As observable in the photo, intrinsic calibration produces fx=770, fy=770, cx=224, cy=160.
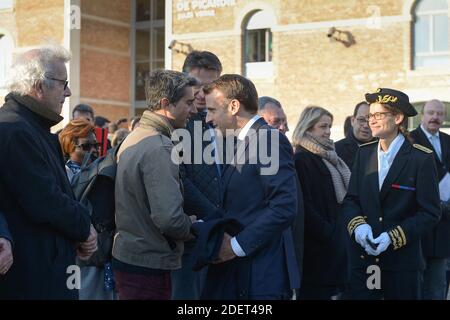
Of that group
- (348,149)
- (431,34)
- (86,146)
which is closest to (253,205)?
(86,146)

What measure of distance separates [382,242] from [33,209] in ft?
8.76

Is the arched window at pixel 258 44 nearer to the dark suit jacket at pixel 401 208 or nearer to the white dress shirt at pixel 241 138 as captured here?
the dark suit jacket at pixel 401 208

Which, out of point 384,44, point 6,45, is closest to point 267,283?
point 384,44

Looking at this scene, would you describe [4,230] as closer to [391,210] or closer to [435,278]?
[391,210]

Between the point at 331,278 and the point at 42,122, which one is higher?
the point at 42,122

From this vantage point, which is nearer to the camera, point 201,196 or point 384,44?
point 201,196

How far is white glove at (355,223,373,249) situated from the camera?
570 cm

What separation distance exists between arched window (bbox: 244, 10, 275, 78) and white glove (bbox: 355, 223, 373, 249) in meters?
21.5

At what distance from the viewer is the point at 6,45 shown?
34.3m

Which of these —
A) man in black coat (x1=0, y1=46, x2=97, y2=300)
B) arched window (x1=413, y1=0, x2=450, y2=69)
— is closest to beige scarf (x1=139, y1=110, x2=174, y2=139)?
man in black coat (x1=0, y1=46, x2=97, y2=300)

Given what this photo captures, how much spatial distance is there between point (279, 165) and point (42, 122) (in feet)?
4.60

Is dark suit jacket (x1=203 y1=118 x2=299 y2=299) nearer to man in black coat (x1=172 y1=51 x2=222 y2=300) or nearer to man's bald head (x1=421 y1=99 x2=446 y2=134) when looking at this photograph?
man in black coat (x1=172 y1=51 x2=222 y2=300)

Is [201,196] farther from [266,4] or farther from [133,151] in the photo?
[266,4]

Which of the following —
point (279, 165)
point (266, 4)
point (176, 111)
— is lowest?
point (279, 165)
